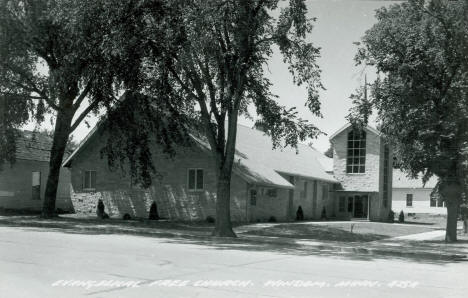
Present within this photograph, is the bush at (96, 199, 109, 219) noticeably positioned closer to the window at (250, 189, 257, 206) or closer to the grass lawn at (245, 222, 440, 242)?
the window at (250, 189, 257, 206)

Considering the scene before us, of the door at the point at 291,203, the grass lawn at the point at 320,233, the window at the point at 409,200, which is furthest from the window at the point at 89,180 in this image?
the window at the point at 409,200

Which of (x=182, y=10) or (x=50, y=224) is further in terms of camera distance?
(x=50, y=224)

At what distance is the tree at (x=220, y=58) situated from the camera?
20938 millimetres

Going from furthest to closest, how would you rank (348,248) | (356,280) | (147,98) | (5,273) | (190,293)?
(147,98)
(348,248)
(356,280)
(5,273)
(190,293)

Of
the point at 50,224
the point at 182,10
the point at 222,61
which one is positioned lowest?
the point at 50,224

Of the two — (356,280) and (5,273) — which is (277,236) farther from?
(5,273)

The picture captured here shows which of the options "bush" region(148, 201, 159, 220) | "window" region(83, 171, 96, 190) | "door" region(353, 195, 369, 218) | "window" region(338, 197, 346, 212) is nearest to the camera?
"bush" region(148, 201, 159, 220)

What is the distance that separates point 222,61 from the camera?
72.5 feet

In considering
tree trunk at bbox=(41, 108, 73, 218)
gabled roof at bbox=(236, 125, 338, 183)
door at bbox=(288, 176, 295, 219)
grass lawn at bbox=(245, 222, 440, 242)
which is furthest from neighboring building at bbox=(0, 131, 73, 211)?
grass lawn at bbox=(245, 222, 440, 242)

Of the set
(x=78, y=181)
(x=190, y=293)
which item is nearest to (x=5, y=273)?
(x=190, y=293)

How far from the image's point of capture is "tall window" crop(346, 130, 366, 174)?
44.8m

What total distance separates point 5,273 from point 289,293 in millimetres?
5331

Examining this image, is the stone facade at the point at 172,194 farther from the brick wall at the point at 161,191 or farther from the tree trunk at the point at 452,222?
the tree trunk at the point at 452,222

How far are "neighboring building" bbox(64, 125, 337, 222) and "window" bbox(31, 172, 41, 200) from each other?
21.5 ft
